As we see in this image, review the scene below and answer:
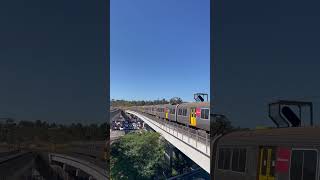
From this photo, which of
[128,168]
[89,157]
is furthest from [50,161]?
[128,168]

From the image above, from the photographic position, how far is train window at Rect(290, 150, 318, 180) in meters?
6.36

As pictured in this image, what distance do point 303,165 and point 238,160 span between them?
291 cm

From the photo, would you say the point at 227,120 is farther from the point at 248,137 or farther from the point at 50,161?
the point at 248,137

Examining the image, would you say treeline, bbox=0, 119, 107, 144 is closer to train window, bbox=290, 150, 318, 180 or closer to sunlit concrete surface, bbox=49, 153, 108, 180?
sunlit concrete surface, bbox=49, 153, 108, 180

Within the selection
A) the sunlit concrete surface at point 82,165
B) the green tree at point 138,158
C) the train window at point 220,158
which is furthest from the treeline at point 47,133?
the green tree at point 138,158

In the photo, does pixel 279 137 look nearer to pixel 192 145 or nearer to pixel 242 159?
pixel 242 159

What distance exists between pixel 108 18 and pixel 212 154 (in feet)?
24.6

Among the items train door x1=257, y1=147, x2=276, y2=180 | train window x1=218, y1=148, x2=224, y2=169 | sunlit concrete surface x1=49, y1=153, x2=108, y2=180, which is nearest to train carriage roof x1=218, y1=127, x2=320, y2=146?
train door x1=257, y1=147, x2=276, y2=180

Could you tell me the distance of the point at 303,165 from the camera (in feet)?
21.9

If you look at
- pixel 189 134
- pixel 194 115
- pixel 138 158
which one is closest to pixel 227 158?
pixel 189 134

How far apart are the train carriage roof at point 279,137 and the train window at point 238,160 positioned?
17 cm

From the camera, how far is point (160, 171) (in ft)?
182

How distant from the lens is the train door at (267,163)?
25.5 feet

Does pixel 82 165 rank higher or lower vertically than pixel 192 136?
lower
